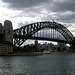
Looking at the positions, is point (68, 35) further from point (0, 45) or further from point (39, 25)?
point (0, 45)

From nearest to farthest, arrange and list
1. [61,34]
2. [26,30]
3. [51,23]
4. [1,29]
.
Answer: [1,29]
[26,30]
[51,23]
[61,34]

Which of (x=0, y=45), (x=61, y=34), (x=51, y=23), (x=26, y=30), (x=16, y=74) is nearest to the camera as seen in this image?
(x=16, y=74)

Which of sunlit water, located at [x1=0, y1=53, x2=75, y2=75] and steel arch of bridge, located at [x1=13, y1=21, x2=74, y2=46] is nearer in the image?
sunlit water, located at [x1=0, y1=53, x2=75, y2=75]

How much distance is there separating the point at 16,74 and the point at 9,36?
83.2 meters

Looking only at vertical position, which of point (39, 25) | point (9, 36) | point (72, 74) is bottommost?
point (72, 74)

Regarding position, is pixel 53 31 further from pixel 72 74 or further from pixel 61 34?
pixel 72 74

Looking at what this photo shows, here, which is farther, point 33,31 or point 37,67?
point 33,31

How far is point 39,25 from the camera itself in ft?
418

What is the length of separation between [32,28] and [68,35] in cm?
3756

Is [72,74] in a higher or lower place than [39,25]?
lower

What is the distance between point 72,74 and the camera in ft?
102

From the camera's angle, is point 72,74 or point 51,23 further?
point 51,23

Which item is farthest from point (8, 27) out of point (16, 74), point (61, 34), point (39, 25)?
point (16, 74)

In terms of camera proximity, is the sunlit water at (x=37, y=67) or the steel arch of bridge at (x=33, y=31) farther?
the steel arch of bridge at (x=33, y=31)
